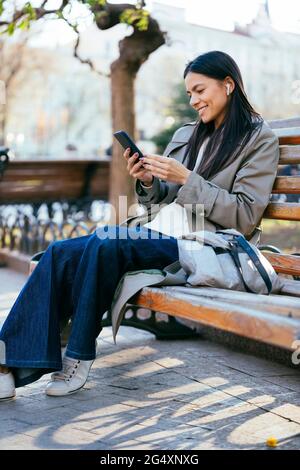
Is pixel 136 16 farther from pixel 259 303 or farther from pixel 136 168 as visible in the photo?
pixel 259 303

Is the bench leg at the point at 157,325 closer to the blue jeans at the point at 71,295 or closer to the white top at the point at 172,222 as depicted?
the white top at the point at 172,222

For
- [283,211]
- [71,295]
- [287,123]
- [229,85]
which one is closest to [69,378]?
[71,295]

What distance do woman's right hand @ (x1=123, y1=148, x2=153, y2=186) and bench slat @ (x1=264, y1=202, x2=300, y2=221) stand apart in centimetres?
57

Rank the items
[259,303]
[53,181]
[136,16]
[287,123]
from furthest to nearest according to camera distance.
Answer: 1. [53,181]
2. [136,16]
3. [287,123]
4. [259,303]

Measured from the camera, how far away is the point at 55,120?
5441 centimetres

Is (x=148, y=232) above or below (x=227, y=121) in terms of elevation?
below

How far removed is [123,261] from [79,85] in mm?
48965

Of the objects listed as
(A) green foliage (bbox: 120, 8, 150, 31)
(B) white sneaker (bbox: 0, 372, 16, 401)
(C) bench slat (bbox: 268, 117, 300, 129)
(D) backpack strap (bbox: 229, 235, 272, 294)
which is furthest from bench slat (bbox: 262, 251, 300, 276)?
(A) green foliage (bbox: 120, 8, 150, 31)

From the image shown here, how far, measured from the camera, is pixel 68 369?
3.22m

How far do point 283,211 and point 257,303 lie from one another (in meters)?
1.14

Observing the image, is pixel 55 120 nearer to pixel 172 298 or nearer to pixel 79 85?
pixel 79 85

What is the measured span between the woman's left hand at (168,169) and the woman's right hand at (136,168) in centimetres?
12

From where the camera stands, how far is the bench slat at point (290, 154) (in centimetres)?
359
